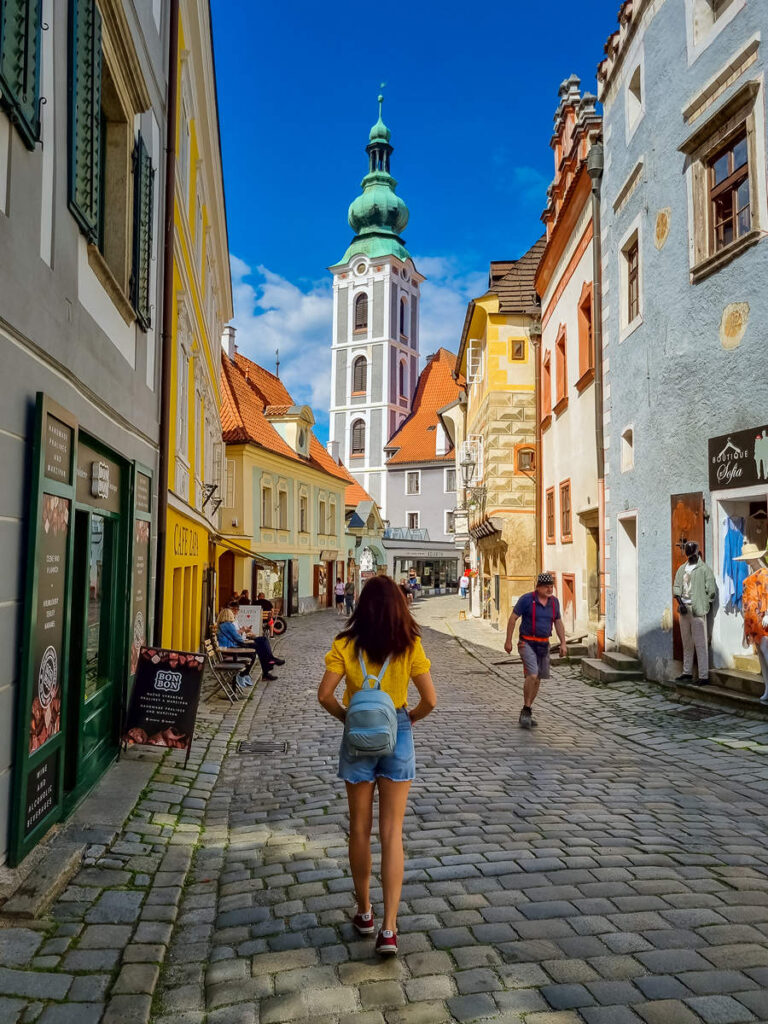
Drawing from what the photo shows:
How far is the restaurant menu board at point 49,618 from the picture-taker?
4691 mm

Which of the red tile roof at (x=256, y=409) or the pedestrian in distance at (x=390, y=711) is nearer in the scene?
the pedestrian in distance at (x=390, y=711)

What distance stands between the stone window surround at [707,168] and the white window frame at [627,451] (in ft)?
9.70

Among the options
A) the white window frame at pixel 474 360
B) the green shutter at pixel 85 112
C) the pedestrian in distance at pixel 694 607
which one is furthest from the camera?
the white window frame at pixel 474 360

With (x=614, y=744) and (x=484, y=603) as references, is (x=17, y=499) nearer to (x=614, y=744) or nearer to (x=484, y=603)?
(x=614, y=744)

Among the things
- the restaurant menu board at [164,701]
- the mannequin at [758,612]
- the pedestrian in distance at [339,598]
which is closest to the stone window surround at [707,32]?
the mannequin at [758,612]

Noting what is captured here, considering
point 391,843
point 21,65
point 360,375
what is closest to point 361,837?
point 391,843

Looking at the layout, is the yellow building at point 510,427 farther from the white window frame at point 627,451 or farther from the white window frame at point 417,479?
the white window frame at point 417,479

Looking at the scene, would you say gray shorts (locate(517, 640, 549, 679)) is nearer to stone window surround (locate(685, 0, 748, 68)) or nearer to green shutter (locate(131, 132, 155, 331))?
green shutter (locate(131, 132, 155, 331))

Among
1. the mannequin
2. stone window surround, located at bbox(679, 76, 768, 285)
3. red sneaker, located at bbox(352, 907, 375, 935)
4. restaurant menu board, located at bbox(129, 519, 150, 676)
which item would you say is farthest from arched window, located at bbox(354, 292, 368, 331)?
red sneaker, located at bbox(352, 907, 375, 935)

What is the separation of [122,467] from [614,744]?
5.55m

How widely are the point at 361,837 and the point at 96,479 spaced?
12.1 feet

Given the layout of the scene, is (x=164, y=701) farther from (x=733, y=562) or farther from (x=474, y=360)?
(x=474, y=360)

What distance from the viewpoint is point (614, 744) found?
872 centimetres

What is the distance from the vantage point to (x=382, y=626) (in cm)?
404
